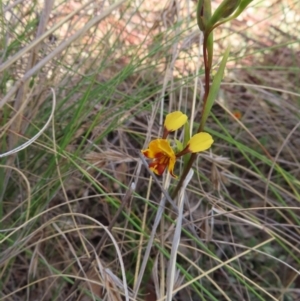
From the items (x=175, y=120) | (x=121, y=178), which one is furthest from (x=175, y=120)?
(x=121, y=178)

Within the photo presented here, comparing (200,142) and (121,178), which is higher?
(200,142)

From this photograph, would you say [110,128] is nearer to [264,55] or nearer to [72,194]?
[72,194]

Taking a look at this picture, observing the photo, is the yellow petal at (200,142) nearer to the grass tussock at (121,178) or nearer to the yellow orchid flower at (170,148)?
the yellow orchid flower at (170,148)

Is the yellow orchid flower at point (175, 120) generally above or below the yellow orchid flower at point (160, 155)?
above

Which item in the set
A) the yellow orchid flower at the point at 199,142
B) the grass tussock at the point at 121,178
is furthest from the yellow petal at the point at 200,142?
the grass tussock at the point at 121,178

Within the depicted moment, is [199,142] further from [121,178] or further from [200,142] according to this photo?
[121,178]

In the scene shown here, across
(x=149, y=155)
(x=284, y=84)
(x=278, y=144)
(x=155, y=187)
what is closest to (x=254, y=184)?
(x=278, y=144)
